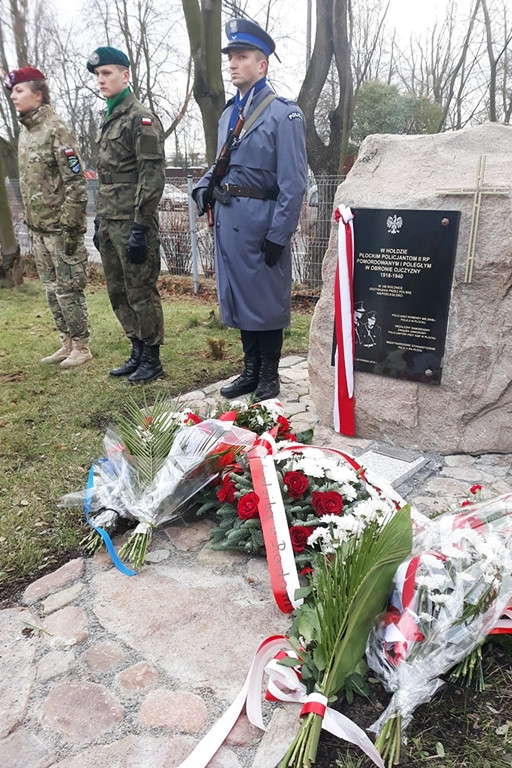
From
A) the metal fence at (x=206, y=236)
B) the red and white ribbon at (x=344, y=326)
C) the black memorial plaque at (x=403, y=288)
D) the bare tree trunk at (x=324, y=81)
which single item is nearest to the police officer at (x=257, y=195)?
the red and white ribbon at (x=344, y=326)

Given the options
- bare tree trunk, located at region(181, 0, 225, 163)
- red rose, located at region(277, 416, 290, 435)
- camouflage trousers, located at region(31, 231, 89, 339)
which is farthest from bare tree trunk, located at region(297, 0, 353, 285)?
red rose, located at region(277, 416, 290, 435)

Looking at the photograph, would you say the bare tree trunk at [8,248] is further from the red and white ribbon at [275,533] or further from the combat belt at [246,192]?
the red and white ribbon at [275,533]

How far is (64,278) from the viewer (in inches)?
187

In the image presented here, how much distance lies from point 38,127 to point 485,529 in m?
4.25

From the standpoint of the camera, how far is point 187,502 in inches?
106

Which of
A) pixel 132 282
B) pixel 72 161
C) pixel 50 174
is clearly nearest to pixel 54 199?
pixel 50 174

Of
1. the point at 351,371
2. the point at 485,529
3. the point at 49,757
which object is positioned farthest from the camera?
the point at 351,371

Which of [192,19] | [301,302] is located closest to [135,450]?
[301,302]

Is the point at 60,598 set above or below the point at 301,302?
above

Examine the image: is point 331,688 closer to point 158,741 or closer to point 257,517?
point 158,741

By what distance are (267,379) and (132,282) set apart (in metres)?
1.21

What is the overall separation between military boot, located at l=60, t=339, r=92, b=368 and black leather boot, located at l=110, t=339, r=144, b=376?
0.42m

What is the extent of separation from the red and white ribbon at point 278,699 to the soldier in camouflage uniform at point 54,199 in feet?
12.0

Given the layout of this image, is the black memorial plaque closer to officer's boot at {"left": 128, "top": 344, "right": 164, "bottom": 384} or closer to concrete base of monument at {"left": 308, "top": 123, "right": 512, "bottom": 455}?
concrete base of monument at {"left": 308, "top": 123, "right": 512, "bottom": 455}
